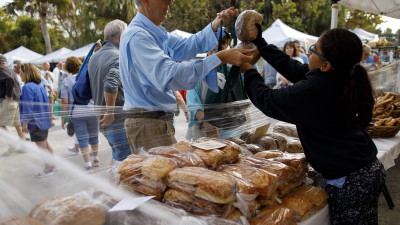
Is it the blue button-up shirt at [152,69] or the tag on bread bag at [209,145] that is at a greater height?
the blue button-up shirt at [152,69]

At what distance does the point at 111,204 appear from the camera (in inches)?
38.9

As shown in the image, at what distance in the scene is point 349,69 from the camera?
129 cm

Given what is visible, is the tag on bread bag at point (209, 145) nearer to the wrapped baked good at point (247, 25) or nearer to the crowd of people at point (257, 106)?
the crowd of people at point (257, 106)

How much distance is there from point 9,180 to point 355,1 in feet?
16.9

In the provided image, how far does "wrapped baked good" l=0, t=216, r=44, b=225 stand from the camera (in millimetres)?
816

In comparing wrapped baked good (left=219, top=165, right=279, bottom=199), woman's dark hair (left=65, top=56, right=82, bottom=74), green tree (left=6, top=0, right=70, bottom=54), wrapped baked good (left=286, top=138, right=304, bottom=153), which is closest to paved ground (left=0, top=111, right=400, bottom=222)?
wrapped baked good (left=219, top=165, right=279, bottom=199)

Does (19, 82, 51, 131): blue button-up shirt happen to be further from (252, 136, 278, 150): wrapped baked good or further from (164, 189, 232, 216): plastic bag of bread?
(252, 136, 278, 150): wrapped baked good

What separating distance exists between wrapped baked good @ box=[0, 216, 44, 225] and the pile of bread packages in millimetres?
323

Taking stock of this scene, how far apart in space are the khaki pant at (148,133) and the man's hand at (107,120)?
0.12m

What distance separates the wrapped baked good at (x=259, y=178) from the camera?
3.83 feet

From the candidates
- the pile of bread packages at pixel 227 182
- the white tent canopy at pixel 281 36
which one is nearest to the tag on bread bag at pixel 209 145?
the pile of bread packages at pixel 227 182

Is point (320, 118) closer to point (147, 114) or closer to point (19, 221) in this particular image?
point (147, 114)

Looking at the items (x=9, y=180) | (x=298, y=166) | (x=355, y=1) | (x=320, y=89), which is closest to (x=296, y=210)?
(x=298, y=166)

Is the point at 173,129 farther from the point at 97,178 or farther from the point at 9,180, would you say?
the point at 9,180
